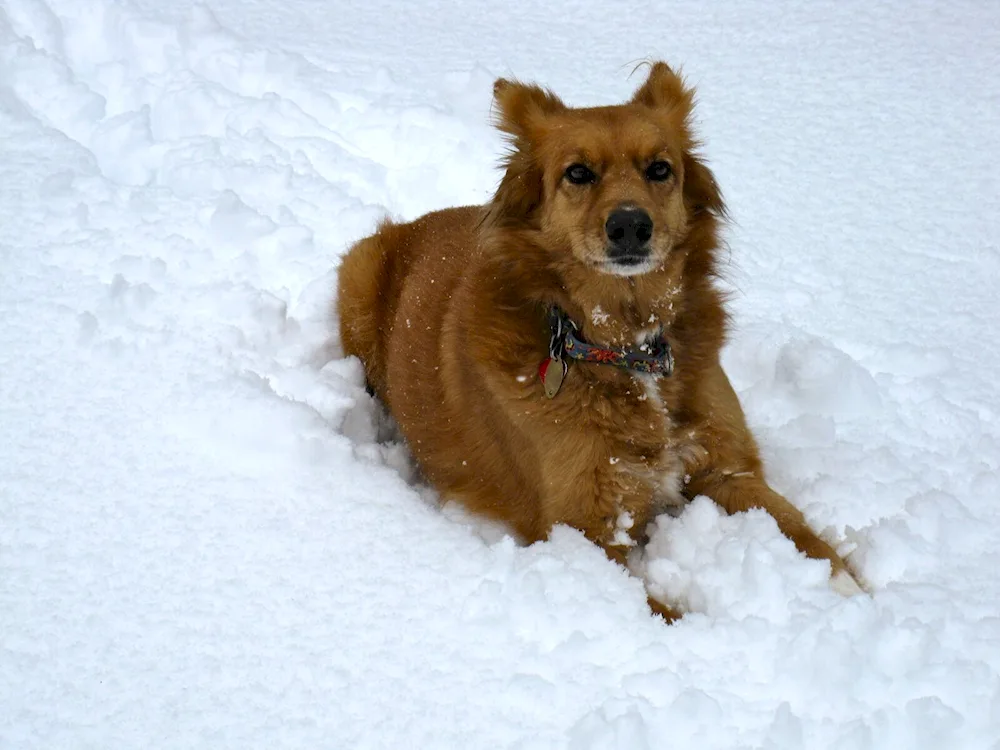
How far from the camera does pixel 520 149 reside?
3.64m

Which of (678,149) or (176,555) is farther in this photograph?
(678,149)

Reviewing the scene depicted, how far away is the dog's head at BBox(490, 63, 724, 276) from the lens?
3.24 m

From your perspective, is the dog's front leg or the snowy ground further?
the dog's front leg

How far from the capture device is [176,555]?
10.6ft

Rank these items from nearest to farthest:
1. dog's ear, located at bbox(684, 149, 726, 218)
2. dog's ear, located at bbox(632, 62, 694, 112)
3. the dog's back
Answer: dog's ear, located at bbox(684, 149, 726, 218), dog's ear, located at bbox(632, 62, 694, 112), the dog's back

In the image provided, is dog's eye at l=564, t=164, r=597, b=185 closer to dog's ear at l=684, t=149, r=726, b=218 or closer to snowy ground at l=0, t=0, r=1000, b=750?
dog's ear at l=684, t=149, r=726, b=218

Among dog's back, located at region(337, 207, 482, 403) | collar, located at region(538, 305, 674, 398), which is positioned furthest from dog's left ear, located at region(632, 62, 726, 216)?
dog's back, located at region(337, 207, 482, 403)

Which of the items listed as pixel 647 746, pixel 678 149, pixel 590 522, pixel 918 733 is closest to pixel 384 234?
pixel 678 149

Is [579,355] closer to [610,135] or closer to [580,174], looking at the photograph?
[580,174]

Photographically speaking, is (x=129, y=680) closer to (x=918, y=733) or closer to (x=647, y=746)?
(x=647, y=746)

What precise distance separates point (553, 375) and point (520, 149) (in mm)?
922

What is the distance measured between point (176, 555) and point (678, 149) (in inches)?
92.3

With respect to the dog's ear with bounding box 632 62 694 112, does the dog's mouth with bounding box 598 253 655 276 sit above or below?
below

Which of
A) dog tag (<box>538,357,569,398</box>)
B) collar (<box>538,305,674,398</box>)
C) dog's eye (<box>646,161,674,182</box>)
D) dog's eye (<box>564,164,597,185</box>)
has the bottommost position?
dog tag (<box>538,357,569,398</box>)
